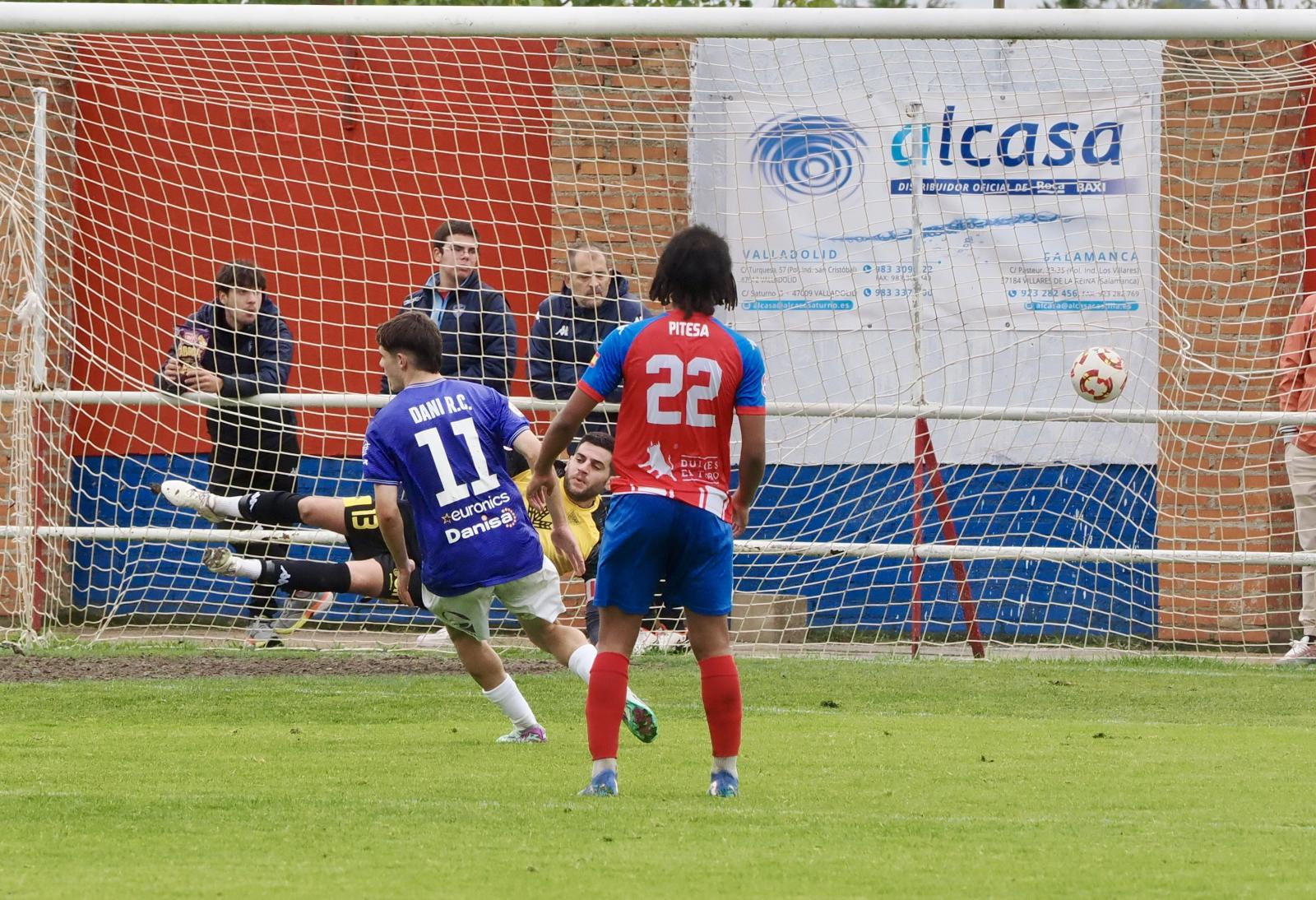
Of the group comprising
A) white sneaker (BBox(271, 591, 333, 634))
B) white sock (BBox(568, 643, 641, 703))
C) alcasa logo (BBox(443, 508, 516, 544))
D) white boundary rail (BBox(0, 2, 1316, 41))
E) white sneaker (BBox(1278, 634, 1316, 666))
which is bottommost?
white sneaker (BBox(1278, 634, 1316, 666))

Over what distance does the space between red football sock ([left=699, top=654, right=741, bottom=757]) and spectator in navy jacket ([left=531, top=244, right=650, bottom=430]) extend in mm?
4070

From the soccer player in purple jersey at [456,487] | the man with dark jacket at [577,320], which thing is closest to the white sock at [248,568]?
the man with dark jacket at [577,320]

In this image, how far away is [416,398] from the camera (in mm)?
6195

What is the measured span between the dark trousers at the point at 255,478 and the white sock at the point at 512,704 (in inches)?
144

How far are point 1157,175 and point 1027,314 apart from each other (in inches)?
43.6

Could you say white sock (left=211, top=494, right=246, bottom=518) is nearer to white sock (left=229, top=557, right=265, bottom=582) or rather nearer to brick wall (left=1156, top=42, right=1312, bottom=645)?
white sock (left=229, top=557, right=265, bottom=582)

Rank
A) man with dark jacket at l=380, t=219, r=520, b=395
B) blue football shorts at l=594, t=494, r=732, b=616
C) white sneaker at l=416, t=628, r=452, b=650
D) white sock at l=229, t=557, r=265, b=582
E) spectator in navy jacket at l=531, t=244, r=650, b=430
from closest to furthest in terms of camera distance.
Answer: blue football shorts at l=594, t=494, r=732, b=616 < white sock at l=229, t=557, r=265, b=582 < spectator in navy jacket at l=531, t=244, r=650, b=430 < man with dark jacket at l=380, t=219, r=520, b=395 < white sneaker at l=416, t=628, r=452, b=650

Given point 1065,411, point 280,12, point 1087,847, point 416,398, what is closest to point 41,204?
point 280,12

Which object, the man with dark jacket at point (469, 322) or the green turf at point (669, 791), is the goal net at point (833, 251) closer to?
the man with dark jacket at point (469, 322)

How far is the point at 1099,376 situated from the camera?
9234 millimetres

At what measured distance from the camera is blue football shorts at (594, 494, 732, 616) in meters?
5.04

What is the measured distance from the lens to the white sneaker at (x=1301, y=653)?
9.55m

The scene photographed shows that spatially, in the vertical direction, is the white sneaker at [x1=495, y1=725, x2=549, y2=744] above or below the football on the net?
below

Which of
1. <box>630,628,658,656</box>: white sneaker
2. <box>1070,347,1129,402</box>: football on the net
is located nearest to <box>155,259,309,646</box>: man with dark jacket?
<box>630,628,658,656</box>: white sneaker
